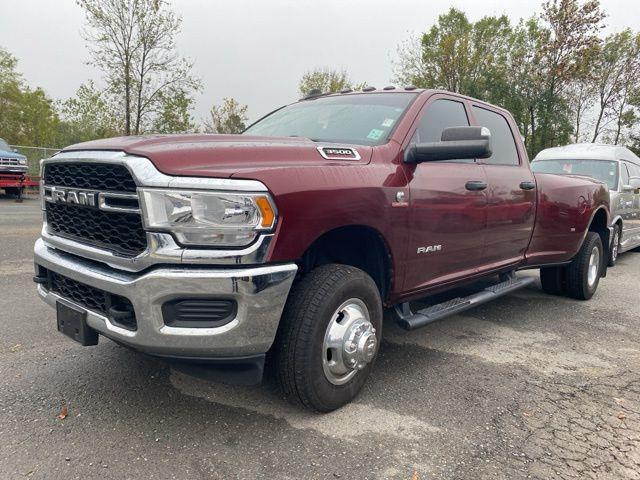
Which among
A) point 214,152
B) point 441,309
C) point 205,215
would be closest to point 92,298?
point 205,215

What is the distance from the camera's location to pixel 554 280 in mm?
5664

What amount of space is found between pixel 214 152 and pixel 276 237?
1.66 feet

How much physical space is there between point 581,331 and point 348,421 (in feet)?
9.19

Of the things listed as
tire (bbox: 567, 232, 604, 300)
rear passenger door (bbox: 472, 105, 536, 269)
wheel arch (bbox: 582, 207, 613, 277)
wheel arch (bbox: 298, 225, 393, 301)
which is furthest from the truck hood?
wheel arch (bbox: 582, 207, 613, 277)

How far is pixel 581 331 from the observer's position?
4.46 metres

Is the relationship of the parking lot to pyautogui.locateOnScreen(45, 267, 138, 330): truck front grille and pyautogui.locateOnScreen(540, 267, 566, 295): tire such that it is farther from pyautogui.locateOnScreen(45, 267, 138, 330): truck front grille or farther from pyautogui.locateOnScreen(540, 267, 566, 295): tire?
pyautogui.locateOnScreen(540, 267, 566, 295): tire

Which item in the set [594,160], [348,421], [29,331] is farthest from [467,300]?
[594,160]

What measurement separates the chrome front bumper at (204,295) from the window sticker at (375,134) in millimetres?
1243

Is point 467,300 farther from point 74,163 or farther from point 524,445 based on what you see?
point 74,163

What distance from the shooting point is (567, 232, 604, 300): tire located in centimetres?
545

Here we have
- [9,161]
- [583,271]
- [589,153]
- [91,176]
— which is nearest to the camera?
[91,176]

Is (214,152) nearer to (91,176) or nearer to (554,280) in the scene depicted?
(91,176)

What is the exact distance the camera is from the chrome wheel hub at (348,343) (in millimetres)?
2654

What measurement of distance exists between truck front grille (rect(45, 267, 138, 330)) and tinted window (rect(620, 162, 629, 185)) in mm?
8625
